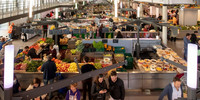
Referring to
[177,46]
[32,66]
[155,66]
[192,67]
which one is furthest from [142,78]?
[177,46]

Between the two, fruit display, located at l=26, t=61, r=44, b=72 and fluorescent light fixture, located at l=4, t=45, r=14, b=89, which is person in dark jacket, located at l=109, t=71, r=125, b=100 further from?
fruit display, located at l=26, t=61, r=44, b=72

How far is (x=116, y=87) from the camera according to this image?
4727 mm

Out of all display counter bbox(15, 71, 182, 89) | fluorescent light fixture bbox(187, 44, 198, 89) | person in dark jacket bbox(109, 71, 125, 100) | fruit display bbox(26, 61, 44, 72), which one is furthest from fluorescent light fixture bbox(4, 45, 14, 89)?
fruit display bbox(26, 61, 44, 72)

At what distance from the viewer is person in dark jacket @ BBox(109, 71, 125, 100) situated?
15.4 ft

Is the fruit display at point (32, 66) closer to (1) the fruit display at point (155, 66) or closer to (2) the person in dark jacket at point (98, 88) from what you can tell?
(2) the person in dark jacket at point (98, 88)

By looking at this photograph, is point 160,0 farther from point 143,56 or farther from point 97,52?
point 97,52

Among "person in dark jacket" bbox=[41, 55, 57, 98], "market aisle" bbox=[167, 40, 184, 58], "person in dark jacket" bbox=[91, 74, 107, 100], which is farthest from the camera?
"market aisle" bbox=[167, 40, 184, 58]

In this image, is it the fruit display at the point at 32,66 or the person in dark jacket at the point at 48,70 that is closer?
the person in dark jacket at the point at 48,70

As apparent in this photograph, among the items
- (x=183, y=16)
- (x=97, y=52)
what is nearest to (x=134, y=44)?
(x=97, y=52)

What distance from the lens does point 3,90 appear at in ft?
5.98

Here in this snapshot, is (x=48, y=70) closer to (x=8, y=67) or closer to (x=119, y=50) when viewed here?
(x=8, y=67)

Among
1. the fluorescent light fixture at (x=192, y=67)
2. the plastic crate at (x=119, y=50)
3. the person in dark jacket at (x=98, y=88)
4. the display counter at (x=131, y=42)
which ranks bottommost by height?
the person in dark jacket at (x=98, y=88)

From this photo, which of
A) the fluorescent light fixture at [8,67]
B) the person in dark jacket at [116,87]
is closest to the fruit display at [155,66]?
the person in dark jacket at [116,87]

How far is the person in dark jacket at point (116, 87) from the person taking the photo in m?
4.69
